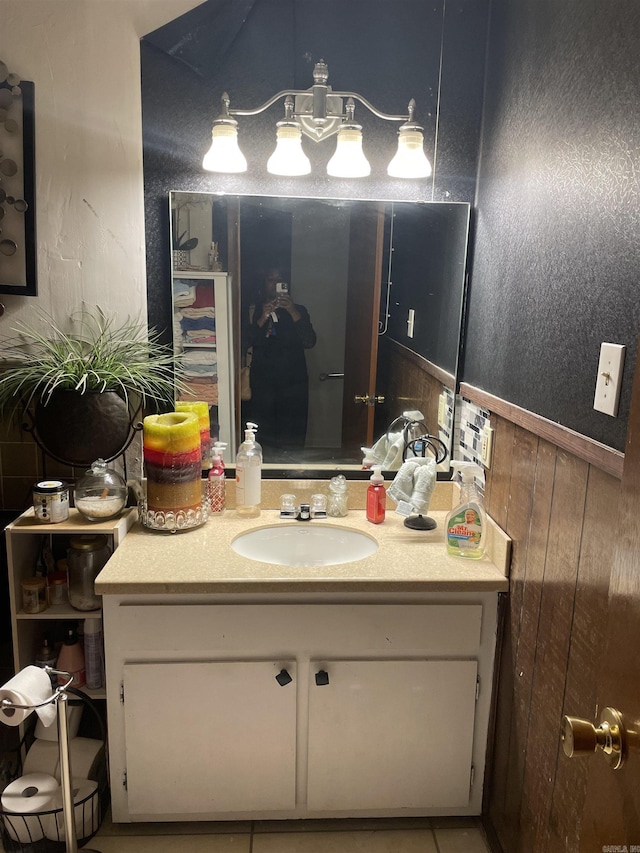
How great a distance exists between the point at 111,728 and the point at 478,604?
37.8 inches

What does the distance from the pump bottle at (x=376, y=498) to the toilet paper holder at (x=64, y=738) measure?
35.4 inches

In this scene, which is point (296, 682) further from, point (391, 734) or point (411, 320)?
point (411, 320)

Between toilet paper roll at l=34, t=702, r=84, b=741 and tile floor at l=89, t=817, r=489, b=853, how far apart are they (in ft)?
0.84

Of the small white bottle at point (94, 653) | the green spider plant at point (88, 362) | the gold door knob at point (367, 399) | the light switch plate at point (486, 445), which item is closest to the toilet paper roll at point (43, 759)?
the small white bottle at point (94, 653)

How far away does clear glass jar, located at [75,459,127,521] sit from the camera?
5.93 ft

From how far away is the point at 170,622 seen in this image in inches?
64.2

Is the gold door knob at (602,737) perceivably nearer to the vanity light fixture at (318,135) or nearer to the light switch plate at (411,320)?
the light switch plate at (411,320)

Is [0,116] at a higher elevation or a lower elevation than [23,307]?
higher

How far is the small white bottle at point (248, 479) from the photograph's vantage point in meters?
1.97

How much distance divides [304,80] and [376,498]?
3.95 ft

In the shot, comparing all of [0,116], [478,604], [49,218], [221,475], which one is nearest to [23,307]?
[49,218]

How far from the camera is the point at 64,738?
1.51 meters

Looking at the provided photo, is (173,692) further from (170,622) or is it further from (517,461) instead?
(517,461)

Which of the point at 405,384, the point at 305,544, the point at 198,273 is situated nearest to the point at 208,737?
the point at 305,544
